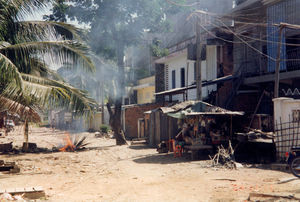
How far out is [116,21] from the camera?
21219 millimetres

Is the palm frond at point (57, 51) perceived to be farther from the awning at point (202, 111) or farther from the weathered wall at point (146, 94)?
the weathered wall at point (146, 94)

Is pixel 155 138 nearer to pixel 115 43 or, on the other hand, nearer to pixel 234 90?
pixel 234 90

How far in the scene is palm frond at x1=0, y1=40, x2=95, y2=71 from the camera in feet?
39.5

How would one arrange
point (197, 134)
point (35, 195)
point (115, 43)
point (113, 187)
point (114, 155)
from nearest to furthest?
1. point (35, 195)
2. point (113, 187)
3. point (197, 134)
4. point (114, 155)
5. point (115, 43)

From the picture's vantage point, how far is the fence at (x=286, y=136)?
11219 mm

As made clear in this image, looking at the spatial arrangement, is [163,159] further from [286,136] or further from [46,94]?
[46,94]

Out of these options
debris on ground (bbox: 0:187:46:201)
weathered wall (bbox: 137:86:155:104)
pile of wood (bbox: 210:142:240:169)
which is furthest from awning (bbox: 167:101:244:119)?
weathered wall (bbox: 137:86:155:104)

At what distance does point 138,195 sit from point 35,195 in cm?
236

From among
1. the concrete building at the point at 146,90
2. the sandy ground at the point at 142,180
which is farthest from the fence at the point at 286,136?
the concrete building at the point at 146,90

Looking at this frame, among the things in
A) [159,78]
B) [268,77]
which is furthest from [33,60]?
[159,78]

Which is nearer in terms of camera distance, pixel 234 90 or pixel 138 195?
pixel 138 195

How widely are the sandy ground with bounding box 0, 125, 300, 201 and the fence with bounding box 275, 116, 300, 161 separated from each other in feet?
4.30

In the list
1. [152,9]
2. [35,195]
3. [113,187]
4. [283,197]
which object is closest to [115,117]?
[152,9]

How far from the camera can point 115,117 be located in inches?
867
